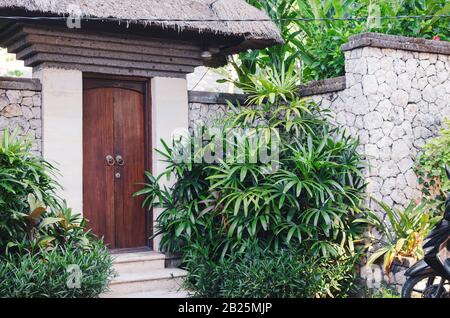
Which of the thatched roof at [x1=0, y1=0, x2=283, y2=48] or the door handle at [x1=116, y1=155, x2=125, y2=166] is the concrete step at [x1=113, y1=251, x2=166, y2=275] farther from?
the thatched roof at [x1=0, y1=0, x2=283, y2=48]

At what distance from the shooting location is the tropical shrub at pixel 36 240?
675 cm

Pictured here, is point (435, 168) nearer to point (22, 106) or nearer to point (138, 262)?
point (138, 262)

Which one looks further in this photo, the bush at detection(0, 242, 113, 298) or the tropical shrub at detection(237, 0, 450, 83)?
the tropical shrub at detection(237, 0, 450, 83)

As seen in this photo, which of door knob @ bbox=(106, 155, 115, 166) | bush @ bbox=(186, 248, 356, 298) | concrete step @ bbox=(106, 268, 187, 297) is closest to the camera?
bush @ bbox=(186, 248, 356, 298)

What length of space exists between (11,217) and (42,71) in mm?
2113

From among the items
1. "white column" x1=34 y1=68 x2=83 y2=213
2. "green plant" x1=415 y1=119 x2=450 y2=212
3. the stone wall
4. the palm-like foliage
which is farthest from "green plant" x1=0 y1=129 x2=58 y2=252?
"green plant" x1=415 y1=119 x2=450 y2=212

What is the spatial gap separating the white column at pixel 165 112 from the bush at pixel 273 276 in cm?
144

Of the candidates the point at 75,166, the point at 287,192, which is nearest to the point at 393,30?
the point at 287,192

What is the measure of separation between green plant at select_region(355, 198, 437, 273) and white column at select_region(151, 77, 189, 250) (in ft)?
9.43

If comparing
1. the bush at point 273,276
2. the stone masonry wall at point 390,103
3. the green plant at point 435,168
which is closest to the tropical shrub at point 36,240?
the bush at point 273,276

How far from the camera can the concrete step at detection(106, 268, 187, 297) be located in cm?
787

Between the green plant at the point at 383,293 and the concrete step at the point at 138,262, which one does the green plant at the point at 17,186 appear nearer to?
the concrete step at the point at 138,262

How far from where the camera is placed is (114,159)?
8.91m
